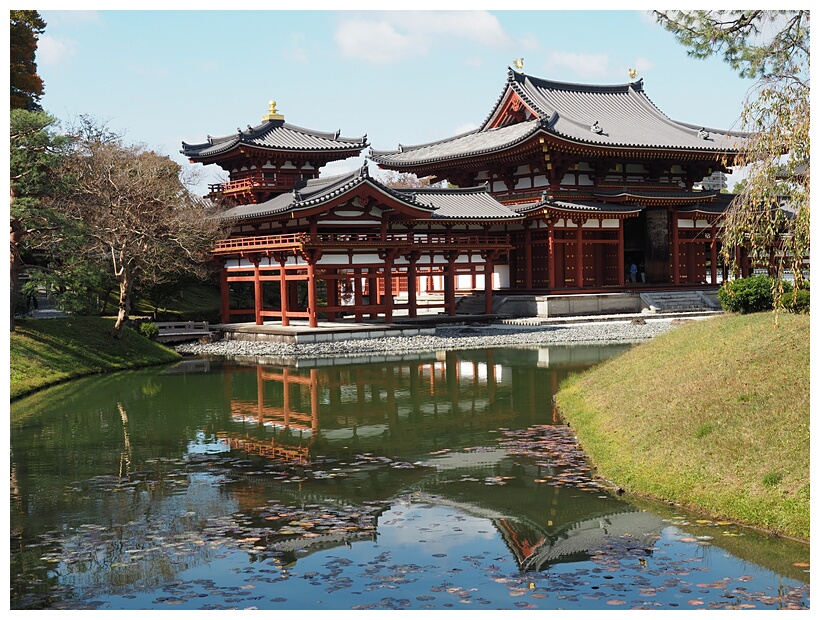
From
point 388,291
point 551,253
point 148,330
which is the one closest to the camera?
point 148,330

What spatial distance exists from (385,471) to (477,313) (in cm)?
3116

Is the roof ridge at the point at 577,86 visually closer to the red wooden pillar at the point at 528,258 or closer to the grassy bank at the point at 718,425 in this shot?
the red wooden pillar at the point at 528,258

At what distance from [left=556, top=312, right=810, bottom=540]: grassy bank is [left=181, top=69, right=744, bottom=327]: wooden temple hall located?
19269 mm

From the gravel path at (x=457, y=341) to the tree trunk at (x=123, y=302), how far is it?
3.35 meters

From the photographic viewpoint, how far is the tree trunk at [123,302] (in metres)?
29.9

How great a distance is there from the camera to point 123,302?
30.1m

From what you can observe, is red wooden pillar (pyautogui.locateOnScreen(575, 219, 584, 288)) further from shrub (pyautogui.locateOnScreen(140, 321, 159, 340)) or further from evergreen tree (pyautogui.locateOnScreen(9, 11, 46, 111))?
evergreen tree (pyautogui.locateOnScreen(9, 11, 46, 111))

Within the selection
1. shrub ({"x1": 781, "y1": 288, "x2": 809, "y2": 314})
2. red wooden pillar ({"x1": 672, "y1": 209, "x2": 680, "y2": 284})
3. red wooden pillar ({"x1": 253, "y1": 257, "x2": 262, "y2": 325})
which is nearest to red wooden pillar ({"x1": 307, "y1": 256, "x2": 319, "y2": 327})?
red wooden pillar ({"x1": 253, "y1": 257, "x2": 262, "y2": 325})

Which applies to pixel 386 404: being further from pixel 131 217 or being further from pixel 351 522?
pixel 131 217

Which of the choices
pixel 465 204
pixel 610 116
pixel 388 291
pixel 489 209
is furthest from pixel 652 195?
pixel 388 291

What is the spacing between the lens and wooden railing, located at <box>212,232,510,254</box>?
34812 millimetres

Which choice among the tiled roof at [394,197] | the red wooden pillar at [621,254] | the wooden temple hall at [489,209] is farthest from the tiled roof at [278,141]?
the red wooden pillar at [621,254]

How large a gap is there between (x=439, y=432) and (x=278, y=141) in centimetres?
2825

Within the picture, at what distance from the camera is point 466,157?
4650cm
